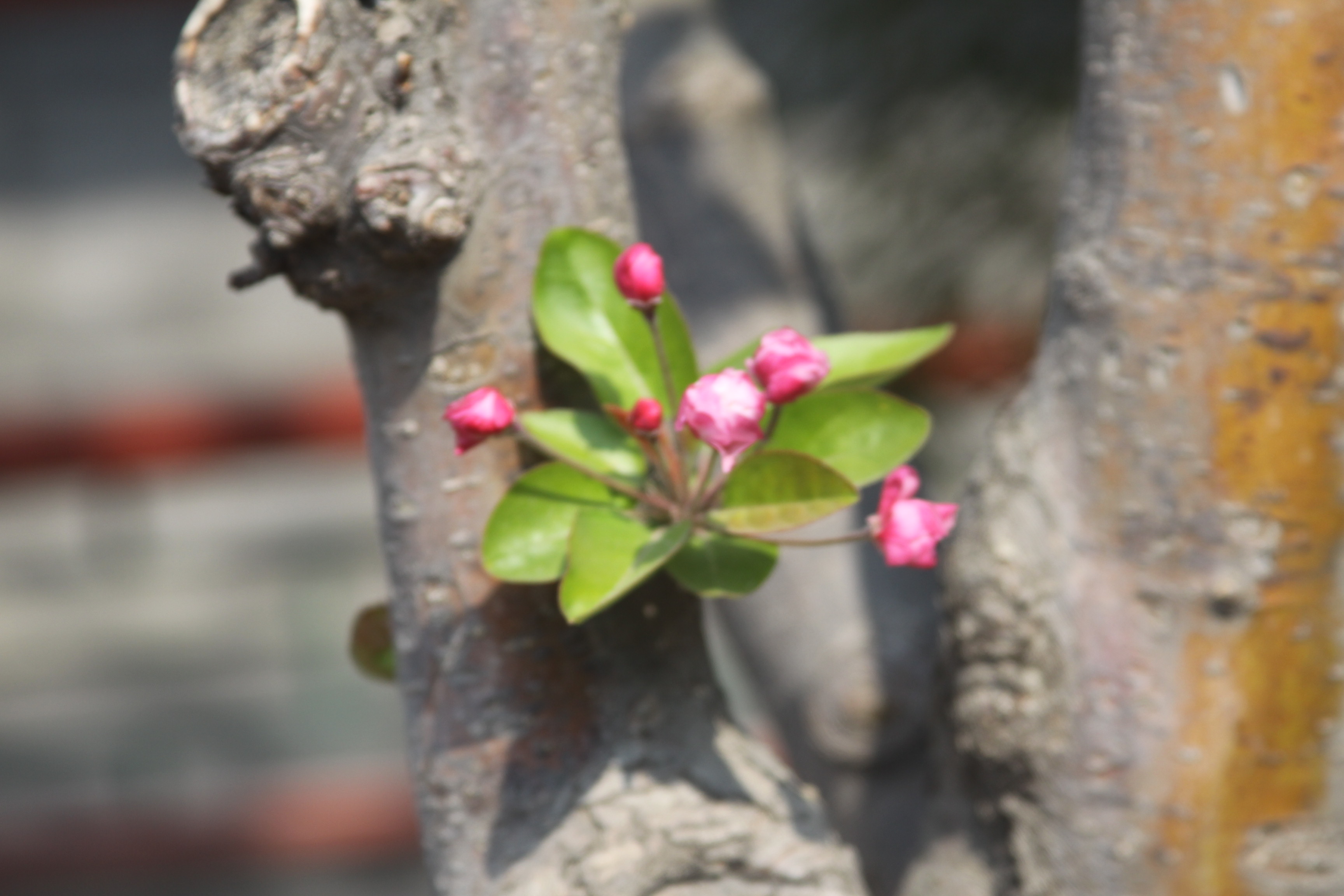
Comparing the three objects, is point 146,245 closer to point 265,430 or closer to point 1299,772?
point 265,430

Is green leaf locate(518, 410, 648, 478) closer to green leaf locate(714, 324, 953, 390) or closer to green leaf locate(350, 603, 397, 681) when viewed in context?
green leaf locate(714, 324, 953, 390)

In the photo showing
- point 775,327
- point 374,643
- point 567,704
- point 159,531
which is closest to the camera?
point 567,704

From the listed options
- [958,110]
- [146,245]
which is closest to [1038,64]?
[958,110]

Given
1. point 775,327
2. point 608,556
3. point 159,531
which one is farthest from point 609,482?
point 159,531

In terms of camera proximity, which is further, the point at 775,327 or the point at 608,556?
the point at 775,327

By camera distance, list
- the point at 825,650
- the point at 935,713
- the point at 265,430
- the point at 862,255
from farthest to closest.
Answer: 1. the point at 265,430
2. the point at 862,255
3. the point at 825,650
4. the point at 935,713

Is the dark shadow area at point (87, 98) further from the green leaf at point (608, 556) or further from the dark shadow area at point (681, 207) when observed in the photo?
the green leaf at point (608, 556)

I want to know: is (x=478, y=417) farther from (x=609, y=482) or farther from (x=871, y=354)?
(x=871, y=354)

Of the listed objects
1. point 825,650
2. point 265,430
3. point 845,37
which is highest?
point 845,37
